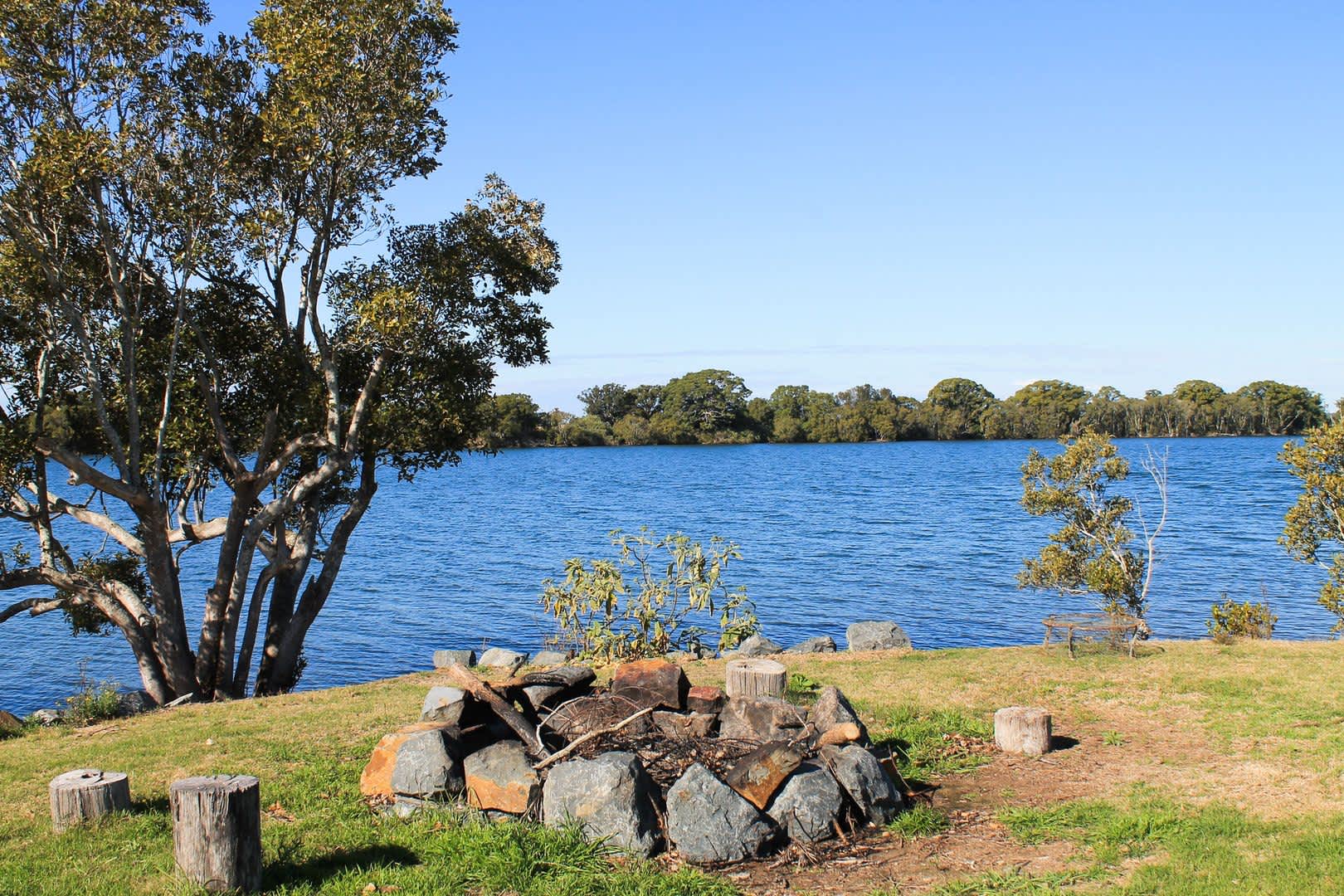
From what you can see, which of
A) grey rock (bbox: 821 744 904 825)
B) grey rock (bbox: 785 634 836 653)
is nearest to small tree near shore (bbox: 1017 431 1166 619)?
grey rock (bbox: 785 634 836 653)

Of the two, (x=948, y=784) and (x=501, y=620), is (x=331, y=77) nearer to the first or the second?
(x=948, y=784)

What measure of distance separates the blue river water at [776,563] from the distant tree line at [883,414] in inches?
2573

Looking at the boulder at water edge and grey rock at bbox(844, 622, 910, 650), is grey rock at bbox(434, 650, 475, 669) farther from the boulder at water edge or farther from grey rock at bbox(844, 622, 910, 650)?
the boulder at water edge

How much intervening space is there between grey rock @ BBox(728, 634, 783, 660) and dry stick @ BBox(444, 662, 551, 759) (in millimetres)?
9763

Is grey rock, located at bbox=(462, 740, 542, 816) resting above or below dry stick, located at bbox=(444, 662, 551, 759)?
below

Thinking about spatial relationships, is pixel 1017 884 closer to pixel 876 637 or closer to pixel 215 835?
pixel 215 835

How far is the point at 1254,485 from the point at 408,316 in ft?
245

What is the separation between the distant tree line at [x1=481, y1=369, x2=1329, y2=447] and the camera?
484ft

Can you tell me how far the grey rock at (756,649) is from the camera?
2019 cm

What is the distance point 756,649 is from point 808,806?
11.8 m

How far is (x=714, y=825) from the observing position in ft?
27.6

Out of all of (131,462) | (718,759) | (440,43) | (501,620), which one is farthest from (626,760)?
(501,620)

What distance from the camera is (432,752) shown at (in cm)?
945

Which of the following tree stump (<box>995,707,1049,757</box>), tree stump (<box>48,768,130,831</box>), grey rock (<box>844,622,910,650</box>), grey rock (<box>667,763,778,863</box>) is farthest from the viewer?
grey rock (<box>844,622,910,650</box>)
